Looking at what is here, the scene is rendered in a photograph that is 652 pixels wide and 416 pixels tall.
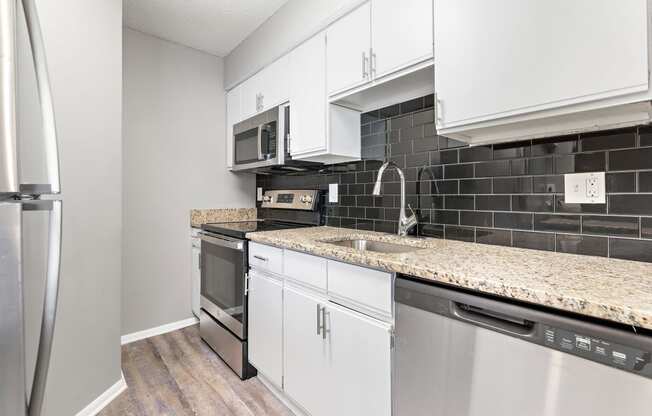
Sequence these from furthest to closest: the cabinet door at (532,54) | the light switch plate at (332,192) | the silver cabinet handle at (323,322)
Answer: the light switch plate at (332,192)
the silver cabinet handle at (323,322)
the cabinet door at (532,54)

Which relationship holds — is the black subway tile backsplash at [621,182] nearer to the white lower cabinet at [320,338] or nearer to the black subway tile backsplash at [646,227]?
the black subway tile backsplash at [646,227]

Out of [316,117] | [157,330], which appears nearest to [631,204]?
[316,117]

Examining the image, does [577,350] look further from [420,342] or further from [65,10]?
[65,10]

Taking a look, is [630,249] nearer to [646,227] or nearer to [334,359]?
[646,227]

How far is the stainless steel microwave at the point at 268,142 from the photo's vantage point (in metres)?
2.29

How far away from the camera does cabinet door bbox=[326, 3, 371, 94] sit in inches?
65.1

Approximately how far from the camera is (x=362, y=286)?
1.25 m

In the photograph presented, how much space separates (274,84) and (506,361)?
2.20 metres

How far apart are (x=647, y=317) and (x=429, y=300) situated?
1.62ft

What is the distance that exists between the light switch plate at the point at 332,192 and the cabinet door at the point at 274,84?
0.70 metres

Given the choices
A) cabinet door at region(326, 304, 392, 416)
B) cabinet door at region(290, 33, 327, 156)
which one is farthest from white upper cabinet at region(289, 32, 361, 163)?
cabinet door at region(326, 304, 392, 416)

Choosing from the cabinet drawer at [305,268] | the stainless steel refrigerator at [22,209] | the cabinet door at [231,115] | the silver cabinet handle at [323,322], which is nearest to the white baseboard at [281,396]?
the silver cabinet handle at [323,322]

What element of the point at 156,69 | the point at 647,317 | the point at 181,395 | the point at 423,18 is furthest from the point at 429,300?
the point at 156,69

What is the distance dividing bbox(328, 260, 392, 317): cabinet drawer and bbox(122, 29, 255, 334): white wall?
6.37 feet
